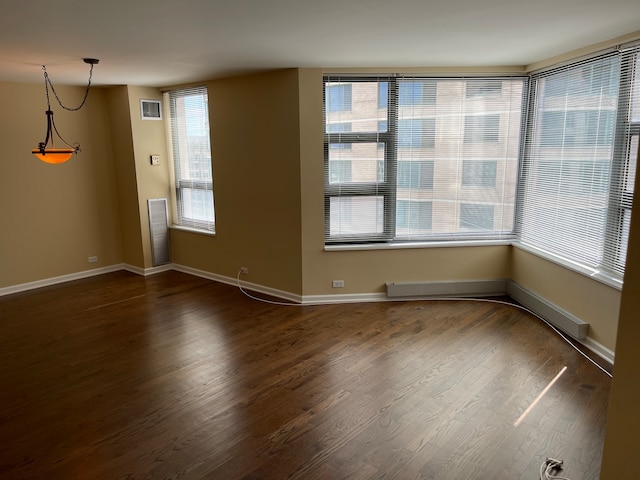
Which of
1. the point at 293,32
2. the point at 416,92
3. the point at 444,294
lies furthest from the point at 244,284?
the point at 293,32

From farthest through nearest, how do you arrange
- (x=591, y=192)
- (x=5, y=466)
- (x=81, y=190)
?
(x=81, y=190), (x=591, y=192), (x=5, y=466)

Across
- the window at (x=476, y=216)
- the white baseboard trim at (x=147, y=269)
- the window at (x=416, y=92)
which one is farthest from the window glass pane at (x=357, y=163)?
the white baseboard trim at (x=147, y=269)

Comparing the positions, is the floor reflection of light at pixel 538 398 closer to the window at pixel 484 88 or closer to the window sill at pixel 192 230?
the window at pixel 484 88

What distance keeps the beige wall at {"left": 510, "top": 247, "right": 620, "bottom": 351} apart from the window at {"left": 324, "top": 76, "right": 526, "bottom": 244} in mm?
458

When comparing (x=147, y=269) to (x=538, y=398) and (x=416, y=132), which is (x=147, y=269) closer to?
(x=416, y=132)

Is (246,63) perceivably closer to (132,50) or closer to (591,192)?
(132,50)

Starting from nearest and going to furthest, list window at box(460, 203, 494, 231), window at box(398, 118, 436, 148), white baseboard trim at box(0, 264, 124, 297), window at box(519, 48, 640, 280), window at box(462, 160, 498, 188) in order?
window at box(519, 48, 640, 280) → window at box(398, 118, 436, 148) → window at box(462, 160, 498, 188) → window at box(460, 203, 494, 231) → white baseboard trim at box(0, 264, 124, 297)

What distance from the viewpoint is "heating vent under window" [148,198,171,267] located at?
5973 mm

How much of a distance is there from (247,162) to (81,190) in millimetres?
2425

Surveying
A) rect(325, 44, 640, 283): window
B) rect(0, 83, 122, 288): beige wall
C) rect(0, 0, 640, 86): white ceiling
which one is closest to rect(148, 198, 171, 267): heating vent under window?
rect(0, 83, 122, 288): beige wall

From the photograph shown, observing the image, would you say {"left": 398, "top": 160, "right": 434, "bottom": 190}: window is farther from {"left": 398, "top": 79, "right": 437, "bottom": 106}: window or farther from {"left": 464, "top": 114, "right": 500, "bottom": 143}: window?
{"left": 398, "top": 79, "right": 437, "bottom": 106}: window

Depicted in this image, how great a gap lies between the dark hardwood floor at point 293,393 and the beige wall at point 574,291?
29 centimetres

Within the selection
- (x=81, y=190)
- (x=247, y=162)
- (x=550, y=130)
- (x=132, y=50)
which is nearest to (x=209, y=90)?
(x=247, y=162)

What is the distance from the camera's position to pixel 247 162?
5.05 meters
